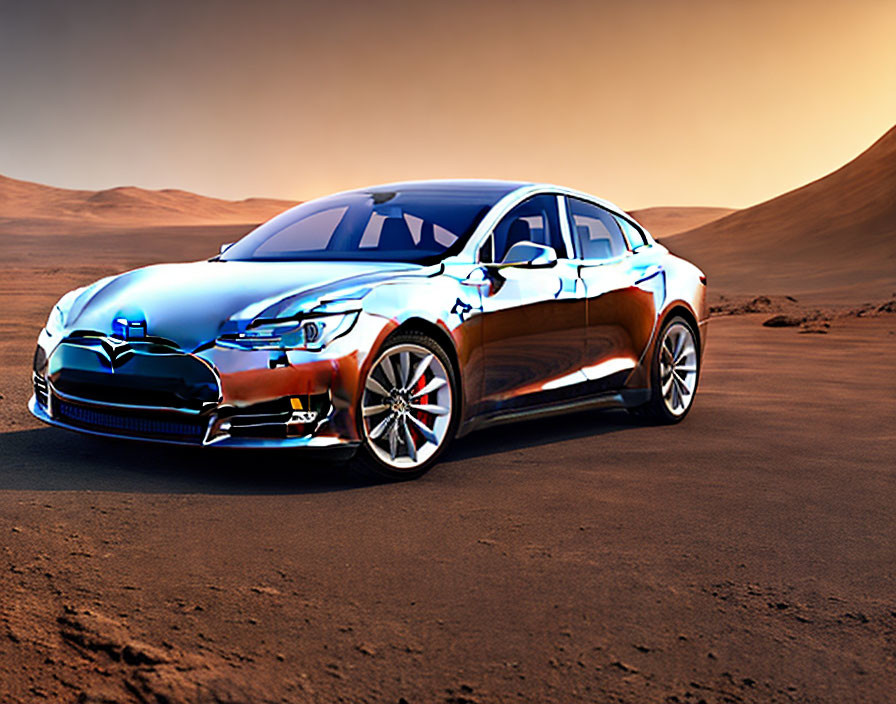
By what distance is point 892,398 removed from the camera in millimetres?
8992

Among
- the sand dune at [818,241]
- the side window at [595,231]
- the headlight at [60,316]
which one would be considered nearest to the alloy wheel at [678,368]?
the side window at [595,231]

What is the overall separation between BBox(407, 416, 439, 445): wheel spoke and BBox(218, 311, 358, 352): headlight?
0.64 m

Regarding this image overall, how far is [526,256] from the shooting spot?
20.5ft

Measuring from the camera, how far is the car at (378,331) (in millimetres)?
5238

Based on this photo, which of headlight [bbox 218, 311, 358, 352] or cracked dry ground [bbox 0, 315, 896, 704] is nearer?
cracked dry ground [bbox 0, 315, 896, 704]

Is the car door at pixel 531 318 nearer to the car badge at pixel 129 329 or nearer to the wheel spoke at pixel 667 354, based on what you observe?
the wheel spoke at pixel 667 354

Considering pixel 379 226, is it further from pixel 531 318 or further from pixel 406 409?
pixel 406 409

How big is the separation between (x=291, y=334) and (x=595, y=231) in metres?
2.75

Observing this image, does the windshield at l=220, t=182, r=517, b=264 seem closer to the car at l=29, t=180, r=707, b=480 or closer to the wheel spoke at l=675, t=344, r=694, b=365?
the car at l=29, t=180, r=707, b=480

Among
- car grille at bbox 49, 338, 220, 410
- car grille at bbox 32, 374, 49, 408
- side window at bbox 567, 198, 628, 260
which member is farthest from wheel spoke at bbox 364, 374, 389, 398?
side window at bbox 567, 198, 628, 260

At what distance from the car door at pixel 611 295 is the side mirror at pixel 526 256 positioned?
2.10 ft

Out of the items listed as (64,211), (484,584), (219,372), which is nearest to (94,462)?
(219,372)

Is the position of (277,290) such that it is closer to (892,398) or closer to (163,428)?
(163,428)

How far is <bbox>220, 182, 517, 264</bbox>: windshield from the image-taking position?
21.1ft
